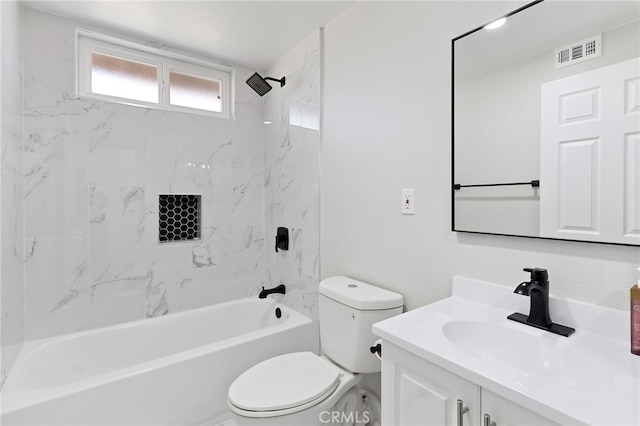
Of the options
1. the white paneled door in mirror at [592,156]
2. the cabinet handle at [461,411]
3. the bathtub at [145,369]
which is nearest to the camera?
the cabinet handle at [461,411]

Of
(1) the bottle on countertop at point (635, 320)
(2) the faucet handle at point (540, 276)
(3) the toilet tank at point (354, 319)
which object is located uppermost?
(2) the faucet handle at point (540, 276)

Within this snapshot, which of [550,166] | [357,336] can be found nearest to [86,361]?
[357,336]

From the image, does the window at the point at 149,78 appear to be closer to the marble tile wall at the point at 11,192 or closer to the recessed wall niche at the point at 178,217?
the marble tile wall at the point at 11,192

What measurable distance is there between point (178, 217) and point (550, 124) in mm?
2322

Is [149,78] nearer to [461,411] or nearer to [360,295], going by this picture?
[360,295]

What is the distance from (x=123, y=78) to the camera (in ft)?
7.36

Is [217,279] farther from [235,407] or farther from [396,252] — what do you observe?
[396,252]

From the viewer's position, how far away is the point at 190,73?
2.48 meters

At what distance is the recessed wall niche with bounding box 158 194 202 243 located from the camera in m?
2.35

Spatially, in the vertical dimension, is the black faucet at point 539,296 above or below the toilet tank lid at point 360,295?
above

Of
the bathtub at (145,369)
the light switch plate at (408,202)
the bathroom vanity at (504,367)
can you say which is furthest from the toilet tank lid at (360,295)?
the bathtub at (145,369)

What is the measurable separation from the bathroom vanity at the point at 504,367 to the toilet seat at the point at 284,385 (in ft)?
1.51

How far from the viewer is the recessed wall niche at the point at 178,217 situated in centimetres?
235

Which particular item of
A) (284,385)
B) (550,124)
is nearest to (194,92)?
(284,385)
